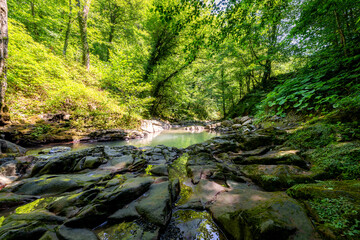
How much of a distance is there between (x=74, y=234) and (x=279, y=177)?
2486 mm

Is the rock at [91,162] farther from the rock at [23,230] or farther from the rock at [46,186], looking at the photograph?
the rock at [23,230]

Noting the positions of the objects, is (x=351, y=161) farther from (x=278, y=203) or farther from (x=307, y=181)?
(x=278, y=203)

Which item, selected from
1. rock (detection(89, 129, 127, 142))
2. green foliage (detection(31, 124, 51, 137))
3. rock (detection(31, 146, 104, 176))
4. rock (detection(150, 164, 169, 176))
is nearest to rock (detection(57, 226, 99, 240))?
rock (detection(150, 164, 169, 176))

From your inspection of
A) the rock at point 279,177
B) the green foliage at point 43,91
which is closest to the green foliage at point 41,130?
the green foliage at point 43,91

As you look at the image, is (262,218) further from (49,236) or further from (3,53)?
(3,53)

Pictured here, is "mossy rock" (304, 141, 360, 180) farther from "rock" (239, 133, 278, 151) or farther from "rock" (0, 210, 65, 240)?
"rock" (0, 210, 65, 240)

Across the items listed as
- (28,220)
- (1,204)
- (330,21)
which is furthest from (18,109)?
(330,21)

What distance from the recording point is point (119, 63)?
9.09 meters

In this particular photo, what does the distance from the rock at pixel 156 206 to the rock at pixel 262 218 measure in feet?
1.77

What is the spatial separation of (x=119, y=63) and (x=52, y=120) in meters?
5.43

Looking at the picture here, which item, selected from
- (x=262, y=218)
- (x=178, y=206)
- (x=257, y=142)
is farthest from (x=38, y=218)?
(x=257, y=142)

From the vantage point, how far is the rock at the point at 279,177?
170 cm

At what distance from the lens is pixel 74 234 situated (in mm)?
1096

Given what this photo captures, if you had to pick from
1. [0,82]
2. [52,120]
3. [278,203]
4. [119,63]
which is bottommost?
[278,203]
